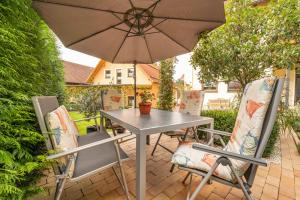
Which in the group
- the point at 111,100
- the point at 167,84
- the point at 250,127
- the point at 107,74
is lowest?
the point at 250,127

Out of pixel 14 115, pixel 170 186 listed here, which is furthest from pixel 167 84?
pixel 14 115

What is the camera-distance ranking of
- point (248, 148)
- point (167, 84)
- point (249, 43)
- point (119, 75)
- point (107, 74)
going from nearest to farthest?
1. point (248, 148)
2. point (249, 43)
3. point (167, 84)
4. point (119, 75)
5. point (107, 74)

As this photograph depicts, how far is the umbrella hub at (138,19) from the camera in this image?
2.21m

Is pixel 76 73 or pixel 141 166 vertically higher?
pixel 76 73

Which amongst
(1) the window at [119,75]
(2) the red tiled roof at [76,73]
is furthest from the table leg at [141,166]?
(2) the red tiled roof at [76,73]

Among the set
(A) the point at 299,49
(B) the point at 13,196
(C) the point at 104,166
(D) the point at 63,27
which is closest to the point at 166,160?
(C) the point at 104,166

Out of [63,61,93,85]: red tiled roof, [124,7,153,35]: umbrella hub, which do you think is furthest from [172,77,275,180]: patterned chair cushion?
[63,61,93,85]: red tiled roof

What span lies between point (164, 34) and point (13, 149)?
2.43 meters

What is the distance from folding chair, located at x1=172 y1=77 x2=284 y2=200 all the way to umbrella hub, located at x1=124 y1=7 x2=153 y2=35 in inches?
65.8

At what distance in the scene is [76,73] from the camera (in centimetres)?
1931

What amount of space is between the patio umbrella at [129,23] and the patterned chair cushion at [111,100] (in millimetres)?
929

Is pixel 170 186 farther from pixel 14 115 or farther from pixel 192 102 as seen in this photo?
pixel 14 115

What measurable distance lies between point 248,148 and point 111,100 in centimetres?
314

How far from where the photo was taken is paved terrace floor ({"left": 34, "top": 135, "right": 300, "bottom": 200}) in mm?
1809
